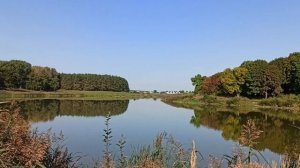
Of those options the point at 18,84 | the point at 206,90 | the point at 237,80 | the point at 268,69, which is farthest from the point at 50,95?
the point at 268,69

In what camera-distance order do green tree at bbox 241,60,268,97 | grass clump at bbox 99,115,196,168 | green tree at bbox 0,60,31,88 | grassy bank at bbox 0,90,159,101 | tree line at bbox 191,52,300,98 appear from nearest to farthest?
grass clump at bbox 99,115,196,168 < tree line at bbox 191,52,300,98 < green tree at bbox 241,60,268,97 < grassy bank at bbox 0,90,159,101 < green tree at bbox 0,60,31,88

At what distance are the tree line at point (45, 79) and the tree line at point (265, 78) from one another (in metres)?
56.5

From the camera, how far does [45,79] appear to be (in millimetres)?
130250

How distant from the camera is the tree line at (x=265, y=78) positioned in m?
86.2

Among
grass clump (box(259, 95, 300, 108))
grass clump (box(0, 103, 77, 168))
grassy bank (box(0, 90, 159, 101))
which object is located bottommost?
grass clump (box(0, 103, 77, 168))

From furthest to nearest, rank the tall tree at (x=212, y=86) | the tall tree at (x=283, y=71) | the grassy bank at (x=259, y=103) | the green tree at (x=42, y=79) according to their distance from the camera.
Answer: the green tree at (x=42, y=79) → the tall tree at (x=212, y=86) → the tall tree at (x=283, y=71) → the grassy bank at (x=259, y=103)

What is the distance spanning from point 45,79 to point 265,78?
71.0m

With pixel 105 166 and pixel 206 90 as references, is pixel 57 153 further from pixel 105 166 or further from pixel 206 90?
pixel 206 90

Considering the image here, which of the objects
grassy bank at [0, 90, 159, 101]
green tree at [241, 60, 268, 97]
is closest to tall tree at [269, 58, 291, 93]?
green tree at [241, 60, 268, 97]

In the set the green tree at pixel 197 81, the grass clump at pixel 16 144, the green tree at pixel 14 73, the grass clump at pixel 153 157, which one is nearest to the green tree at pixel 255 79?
the green tree at pixel 197 81

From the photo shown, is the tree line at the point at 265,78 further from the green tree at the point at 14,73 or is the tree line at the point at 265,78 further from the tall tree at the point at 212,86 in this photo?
the green tree at the point at 14,73

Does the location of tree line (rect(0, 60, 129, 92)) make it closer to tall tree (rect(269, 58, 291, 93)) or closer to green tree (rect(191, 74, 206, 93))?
green tree (rect(191, 74, 206, 93))

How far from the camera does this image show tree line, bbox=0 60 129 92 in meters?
114

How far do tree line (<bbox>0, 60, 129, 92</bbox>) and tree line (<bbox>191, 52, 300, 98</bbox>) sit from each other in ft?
185
